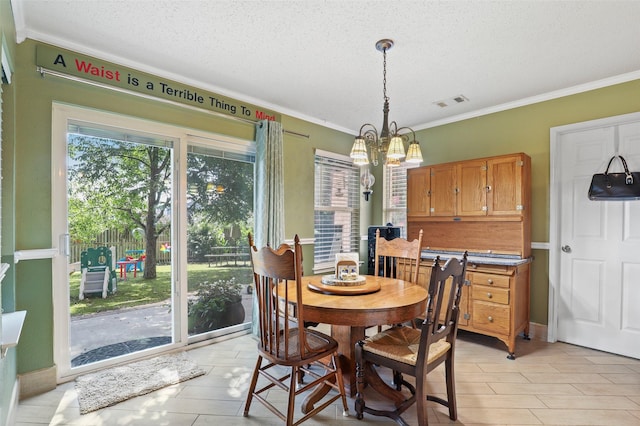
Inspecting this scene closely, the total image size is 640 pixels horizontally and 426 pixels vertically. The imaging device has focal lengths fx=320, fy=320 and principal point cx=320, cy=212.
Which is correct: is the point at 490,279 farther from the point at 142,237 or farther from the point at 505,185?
the point at 142,237

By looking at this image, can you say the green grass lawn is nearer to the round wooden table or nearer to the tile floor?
the tile floor

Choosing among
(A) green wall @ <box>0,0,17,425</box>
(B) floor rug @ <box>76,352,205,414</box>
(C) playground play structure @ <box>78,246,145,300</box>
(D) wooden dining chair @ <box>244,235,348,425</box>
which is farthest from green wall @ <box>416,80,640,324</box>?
(A) green wall @ <box>0,0,17,425</box>

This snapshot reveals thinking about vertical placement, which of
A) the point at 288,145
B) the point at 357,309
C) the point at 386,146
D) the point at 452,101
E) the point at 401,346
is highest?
the point at 452,101

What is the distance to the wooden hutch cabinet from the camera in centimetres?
297

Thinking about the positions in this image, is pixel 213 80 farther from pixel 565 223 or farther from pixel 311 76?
pixel 565 223

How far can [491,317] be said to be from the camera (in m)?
3.00

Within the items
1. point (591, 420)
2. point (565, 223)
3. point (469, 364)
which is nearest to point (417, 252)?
point (469, 364)

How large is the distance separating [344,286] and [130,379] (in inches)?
70.3

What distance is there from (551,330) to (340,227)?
263cm

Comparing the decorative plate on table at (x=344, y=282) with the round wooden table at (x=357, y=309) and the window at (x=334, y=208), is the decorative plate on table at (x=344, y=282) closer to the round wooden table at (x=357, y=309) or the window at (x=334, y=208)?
the round wooden table at (x=357, y=309)

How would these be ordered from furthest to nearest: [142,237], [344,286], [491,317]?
[491,317], [142,237], [344,286]

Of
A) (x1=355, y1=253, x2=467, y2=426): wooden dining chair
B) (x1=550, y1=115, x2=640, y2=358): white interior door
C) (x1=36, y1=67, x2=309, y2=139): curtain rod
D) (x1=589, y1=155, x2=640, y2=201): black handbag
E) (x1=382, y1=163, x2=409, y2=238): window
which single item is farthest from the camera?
(x1=382, y1=163, x2=409, y2=238): window

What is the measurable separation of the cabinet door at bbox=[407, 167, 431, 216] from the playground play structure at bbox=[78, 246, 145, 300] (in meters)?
3.05

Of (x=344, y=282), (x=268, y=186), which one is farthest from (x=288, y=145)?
(x=344, y=282)
